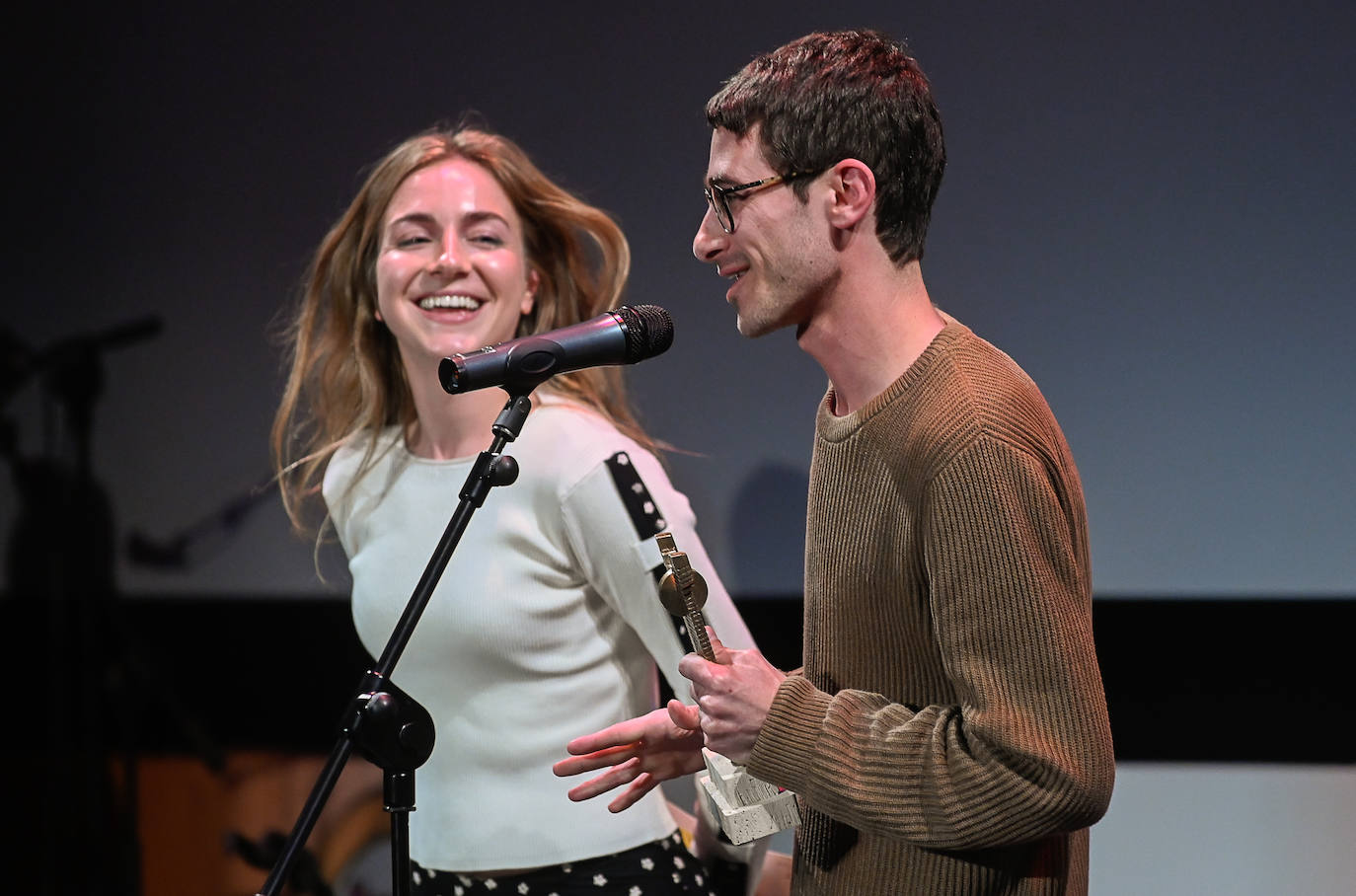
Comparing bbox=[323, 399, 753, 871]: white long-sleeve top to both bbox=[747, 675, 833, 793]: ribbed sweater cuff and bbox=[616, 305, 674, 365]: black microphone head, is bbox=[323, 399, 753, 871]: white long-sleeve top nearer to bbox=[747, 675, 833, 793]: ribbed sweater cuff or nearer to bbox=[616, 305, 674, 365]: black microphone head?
bbox=[616, 305, 674, 365]: black microphone head

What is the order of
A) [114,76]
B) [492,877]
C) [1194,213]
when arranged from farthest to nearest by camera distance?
[114,76]
[1194,213]
[492,877]

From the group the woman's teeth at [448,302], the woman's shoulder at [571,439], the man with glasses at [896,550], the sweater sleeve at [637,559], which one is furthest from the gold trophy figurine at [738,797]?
the woman's teeth at [448,302]

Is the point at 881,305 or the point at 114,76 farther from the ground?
the point at 114,76

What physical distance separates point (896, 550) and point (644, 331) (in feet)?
1.19

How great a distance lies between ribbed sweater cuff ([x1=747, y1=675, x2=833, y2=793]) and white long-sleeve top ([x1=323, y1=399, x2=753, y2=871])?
0.44 m

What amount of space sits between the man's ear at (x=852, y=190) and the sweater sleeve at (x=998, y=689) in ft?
0.86

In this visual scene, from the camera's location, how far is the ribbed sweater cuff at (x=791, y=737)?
110 centimetres

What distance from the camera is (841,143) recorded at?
1172mm

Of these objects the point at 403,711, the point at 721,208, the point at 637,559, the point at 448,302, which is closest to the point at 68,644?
the point at 448,302

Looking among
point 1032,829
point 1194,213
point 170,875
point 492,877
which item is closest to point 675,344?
point 1194,213

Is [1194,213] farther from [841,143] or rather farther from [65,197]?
[65,197]

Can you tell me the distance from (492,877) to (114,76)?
2.13m

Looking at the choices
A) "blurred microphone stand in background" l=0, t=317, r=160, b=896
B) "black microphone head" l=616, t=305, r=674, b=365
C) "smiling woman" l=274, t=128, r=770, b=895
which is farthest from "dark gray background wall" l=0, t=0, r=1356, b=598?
"black microphone head" l=616, t=305, r=674, b=365

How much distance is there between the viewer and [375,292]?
196cm
